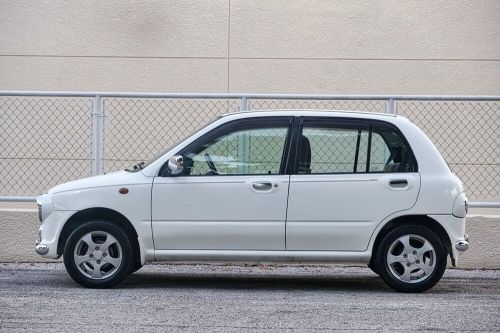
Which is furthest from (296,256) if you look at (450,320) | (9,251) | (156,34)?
(156,34)

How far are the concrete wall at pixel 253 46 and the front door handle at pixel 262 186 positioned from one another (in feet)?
16.5

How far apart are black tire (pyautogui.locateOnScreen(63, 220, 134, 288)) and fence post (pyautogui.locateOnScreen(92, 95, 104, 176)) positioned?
7.59 feet

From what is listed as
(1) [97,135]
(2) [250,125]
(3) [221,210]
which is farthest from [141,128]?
(3) [221,210]

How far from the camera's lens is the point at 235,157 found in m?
10.1

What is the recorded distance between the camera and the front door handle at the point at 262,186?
32.6 ft

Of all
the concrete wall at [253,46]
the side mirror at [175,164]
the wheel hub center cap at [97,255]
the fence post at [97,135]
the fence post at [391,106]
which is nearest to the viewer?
the side mirror at [175,164]

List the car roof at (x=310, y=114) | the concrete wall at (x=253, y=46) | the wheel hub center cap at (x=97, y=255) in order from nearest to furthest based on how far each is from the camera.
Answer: the wheel hub center cap at (x=97, y=255)
the car roof at (x=310, y=114)
the concrete wall at (x=253, y=46)

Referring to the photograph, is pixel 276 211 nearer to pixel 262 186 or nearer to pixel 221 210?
pixel 262 186

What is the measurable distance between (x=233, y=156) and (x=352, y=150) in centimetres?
106

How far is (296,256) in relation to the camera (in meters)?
9.95

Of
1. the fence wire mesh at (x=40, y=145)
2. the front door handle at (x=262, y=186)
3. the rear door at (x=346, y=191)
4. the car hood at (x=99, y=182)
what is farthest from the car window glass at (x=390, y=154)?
the fence wire mesh at (x=40, y=145)

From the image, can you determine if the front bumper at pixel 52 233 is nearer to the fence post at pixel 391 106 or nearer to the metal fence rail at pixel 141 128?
the metal fence rail at pixel 141 128

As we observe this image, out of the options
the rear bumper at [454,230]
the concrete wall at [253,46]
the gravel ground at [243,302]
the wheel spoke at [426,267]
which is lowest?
the gravel ground at [243,302]

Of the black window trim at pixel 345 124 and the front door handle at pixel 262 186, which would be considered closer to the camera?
the front door handle at pixel 262 186
